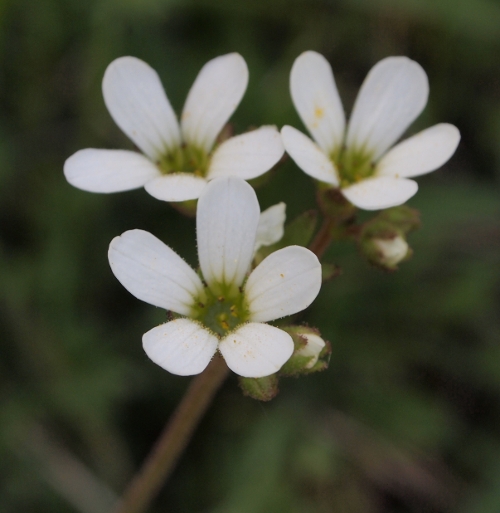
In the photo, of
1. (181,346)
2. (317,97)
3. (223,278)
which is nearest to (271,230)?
Result: (223,278)

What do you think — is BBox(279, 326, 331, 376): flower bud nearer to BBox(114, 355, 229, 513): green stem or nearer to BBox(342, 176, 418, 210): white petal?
BBox(114, 355, 229, 513): green stem

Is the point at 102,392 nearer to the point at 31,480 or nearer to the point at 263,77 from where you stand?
the point at 31,480

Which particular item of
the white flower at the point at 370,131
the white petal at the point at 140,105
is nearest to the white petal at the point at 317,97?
the white flower at the point at 370,131

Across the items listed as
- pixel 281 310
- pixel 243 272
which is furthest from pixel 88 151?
pixel 281 310

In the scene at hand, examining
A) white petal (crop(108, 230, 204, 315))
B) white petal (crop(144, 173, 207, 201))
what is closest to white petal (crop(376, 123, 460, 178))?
white petal (crop(144, 173, 207, 201))

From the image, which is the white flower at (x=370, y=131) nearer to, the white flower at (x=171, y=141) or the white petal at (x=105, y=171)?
the white flower at (x=171, y=141)
